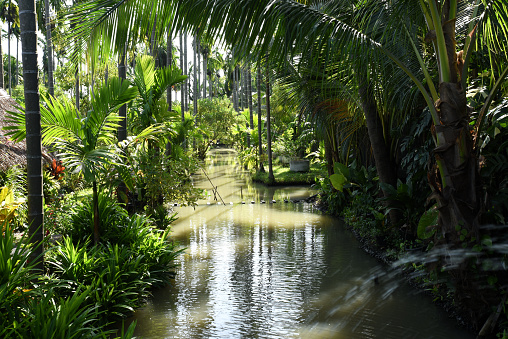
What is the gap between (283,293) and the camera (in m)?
6.27

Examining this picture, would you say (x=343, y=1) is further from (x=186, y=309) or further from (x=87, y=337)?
(x=87, y=337)

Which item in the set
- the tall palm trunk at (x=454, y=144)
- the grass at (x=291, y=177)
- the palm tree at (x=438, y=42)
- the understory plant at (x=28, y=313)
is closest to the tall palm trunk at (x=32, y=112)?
the understory plant at (x=28, y=313)

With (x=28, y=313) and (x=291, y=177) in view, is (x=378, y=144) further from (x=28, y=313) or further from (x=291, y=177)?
(x=291, y=177)

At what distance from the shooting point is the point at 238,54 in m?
4.98

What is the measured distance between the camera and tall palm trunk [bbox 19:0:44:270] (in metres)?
4.84

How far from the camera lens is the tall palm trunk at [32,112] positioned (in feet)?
15.9

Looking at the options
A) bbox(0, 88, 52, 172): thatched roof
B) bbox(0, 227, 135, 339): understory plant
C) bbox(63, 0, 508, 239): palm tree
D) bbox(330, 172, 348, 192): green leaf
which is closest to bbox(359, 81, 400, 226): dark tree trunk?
bbox(330, 172, 348, 192): green leaf

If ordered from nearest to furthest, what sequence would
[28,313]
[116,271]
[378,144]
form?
[28,313] < [116,271] < [378,144]

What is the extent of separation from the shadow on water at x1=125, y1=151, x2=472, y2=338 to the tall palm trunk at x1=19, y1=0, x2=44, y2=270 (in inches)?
65.4

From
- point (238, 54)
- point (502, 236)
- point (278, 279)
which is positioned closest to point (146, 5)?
point (238, 54)

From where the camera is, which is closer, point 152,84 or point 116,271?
point 116,271

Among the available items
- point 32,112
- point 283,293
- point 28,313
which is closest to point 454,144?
point 283,293

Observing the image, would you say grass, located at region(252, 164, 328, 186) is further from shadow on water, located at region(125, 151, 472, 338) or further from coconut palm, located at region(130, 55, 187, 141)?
shadow on water, located at region(125, 151, 472, 338)

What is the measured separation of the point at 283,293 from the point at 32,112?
150 inches
